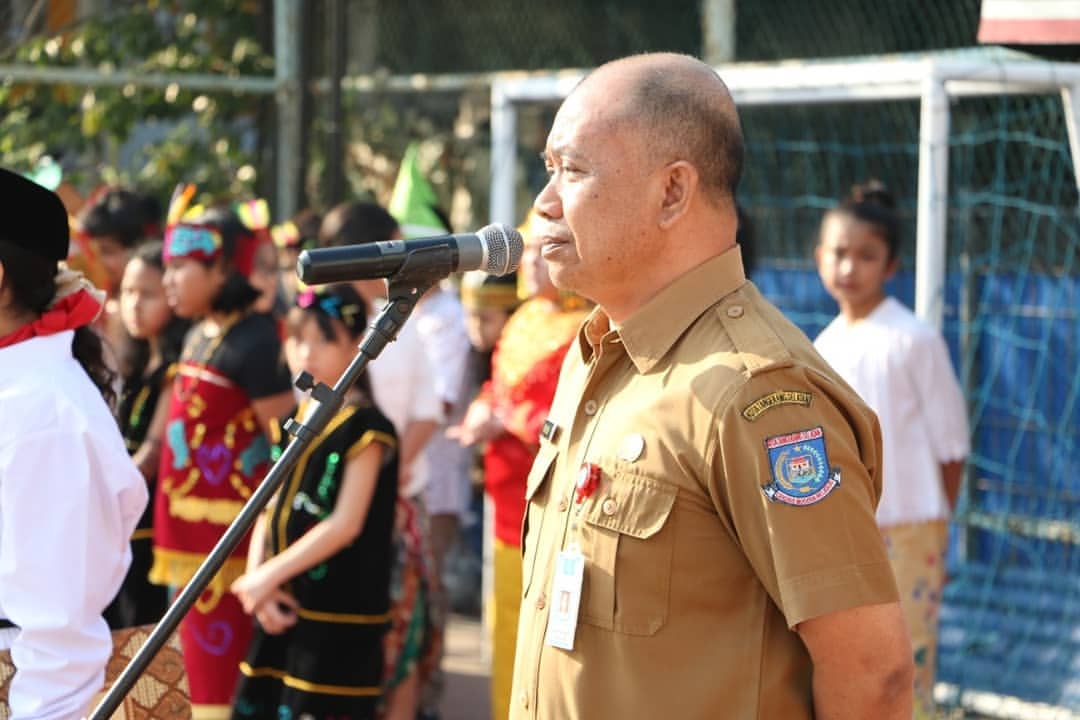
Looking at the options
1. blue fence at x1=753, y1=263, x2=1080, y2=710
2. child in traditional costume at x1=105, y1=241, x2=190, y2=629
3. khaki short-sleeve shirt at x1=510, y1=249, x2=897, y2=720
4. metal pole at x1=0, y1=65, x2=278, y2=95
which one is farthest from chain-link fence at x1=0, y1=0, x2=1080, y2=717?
khaki short-sleeve shirt at x1=510, y1=249, x2=897, y2=720

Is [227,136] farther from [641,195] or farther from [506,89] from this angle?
[641,195]

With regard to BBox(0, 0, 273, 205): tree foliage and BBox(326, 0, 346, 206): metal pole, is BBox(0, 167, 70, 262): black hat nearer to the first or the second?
BBox(326, 0, 346, 206): metal pole

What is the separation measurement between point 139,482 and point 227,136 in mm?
5306

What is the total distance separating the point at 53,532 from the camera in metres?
2.67

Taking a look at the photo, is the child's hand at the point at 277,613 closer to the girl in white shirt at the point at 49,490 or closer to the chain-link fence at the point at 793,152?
the girl in white shirt at the point at 49,490

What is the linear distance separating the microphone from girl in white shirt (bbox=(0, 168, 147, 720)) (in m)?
0.68

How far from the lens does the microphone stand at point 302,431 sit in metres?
2.22

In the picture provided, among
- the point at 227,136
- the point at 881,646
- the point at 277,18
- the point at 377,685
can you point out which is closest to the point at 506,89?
the point at 277,18

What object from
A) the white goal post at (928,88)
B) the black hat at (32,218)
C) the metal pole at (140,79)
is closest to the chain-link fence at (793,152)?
the metal pole at (140,79)

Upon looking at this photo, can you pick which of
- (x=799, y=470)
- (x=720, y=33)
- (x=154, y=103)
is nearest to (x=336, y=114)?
(x=154, y=103)

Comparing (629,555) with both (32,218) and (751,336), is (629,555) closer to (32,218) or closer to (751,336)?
(751,336)

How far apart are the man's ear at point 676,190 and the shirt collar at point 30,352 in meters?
1.23

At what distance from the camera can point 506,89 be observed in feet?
21.1

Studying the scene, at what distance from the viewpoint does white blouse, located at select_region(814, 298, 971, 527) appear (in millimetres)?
4656
